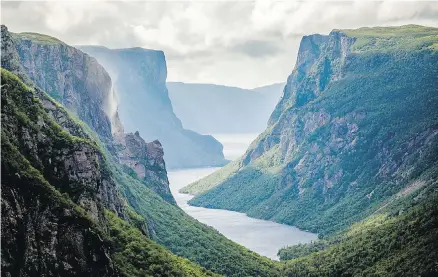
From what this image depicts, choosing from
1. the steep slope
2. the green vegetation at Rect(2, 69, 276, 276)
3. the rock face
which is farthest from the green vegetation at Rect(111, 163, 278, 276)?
the rock face

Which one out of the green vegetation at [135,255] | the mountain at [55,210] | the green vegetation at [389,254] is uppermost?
the mountain at [55,210]

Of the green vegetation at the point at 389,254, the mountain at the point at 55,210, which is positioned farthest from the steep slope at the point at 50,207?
the green vegetation at the point at 389,254

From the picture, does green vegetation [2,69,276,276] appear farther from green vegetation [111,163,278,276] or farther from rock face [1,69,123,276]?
rock face [1,69,123,276]

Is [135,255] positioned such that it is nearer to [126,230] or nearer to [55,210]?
[126,230]

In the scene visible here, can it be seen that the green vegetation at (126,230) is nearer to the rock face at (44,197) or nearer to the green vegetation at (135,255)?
the green vegetation at (135,255)

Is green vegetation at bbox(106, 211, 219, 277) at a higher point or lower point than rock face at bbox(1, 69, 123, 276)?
lower

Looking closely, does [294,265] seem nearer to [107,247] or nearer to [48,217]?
[107,247]

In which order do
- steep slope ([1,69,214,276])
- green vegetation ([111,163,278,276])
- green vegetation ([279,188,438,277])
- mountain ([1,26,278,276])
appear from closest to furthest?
1. steep slope ([1,69,214,276])
2. mountain ([1,26,278,276])
3. green vegetation ([279,188,438,277])
4. green vegetation ([111,163,278,276])

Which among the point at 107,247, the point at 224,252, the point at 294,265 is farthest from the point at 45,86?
the point at 107,247

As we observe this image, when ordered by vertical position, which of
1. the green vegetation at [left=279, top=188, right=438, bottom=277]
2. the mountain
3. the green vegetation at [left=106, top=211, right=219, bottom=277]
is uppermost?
the mountain
